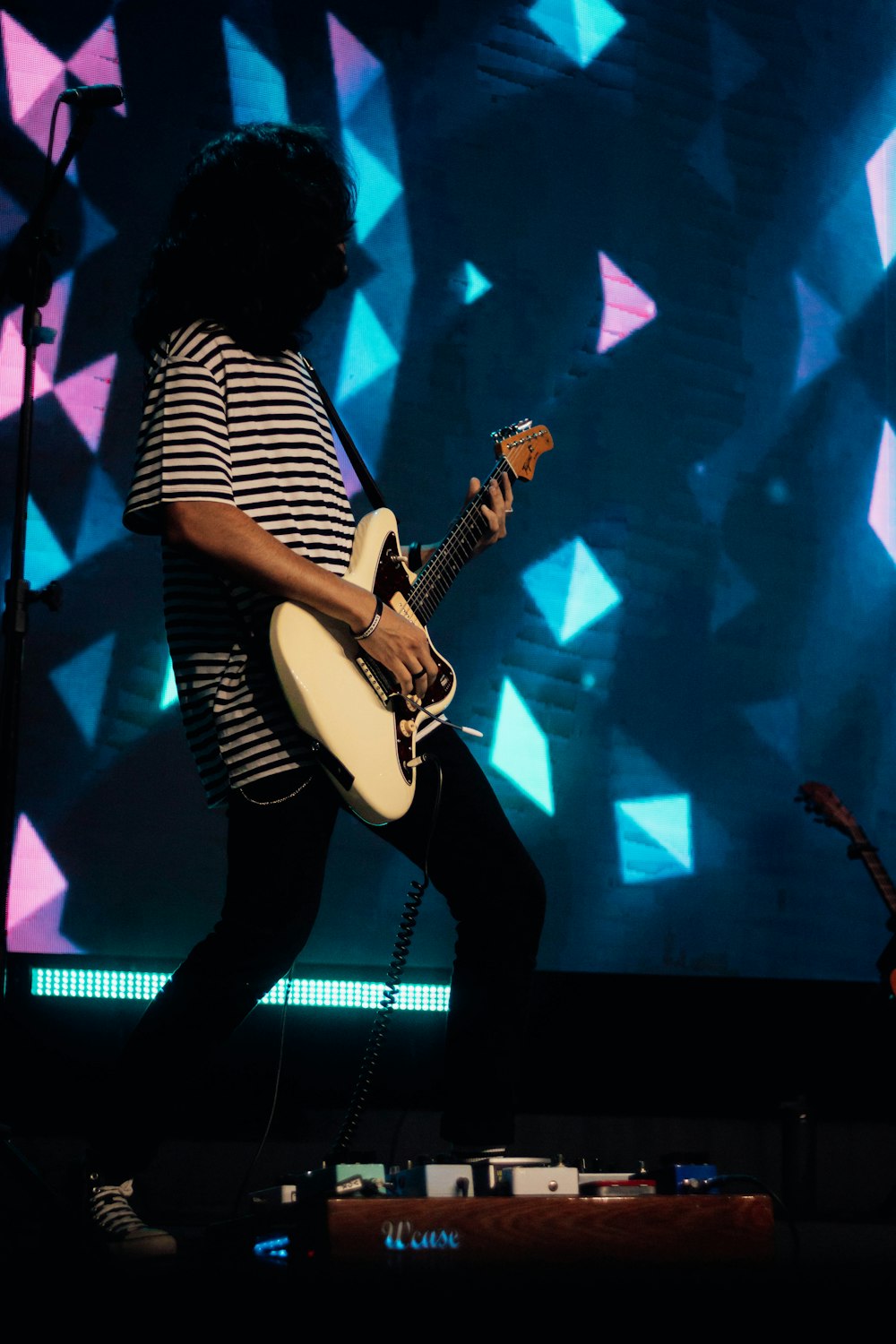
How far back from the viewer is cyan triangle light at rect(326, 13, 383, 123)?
2.97 meters

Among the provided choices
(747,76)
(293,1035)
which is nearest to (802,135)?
(747,76)

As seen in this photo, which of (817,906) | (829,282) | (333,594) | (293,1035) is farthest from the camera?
(829,282)

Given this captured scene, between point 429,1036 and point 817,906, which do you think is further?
point 817,906

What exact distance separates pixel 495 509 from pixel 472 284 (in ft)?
3.53

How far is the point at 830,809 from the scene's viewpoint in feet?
9.55

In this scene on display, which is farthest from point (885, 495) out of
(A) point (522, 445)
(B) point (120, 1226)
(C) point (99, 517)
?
(B) point (120, 1226)

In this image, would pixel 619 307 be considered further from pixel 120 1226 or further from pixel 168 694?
pixel 120 1226

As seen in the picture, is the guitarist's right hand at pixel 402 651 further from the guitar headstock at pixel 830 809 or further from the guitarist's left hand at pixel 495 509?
the guitar headstock at pixel 830 809

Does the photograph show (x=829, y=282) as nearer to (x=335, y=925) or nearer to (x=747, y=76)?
(x=747, y=76)

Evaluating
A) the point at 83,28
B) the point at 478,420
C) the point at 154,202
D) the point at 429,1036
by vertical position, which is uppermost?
the point at 83,28

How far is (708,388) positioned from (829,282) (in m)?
0.50

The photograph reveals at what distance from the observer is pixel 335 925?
8.82 feet

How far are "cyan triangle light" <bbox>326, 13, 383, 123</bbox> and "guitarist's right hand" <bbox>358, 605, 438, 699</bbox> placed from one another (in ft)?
5.66

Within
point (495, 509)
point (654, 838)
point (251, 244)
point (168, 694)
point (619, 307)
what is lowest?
point (654, 838)
